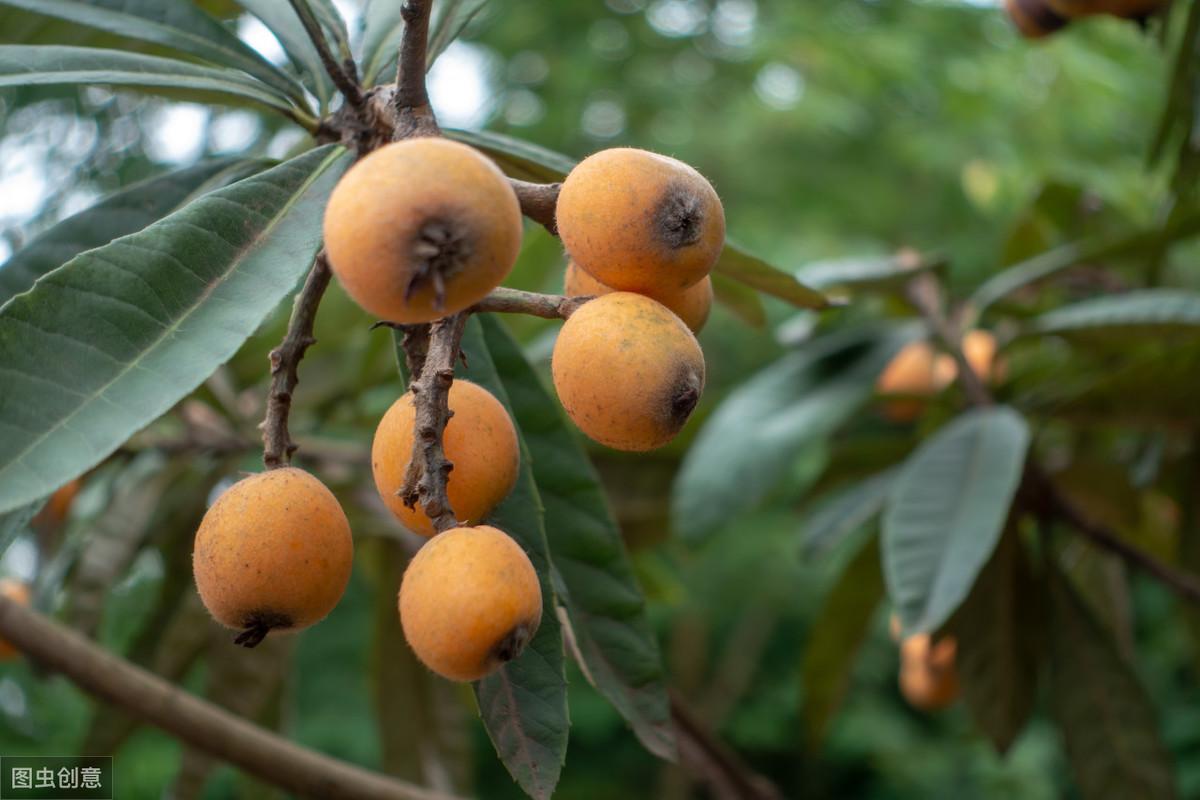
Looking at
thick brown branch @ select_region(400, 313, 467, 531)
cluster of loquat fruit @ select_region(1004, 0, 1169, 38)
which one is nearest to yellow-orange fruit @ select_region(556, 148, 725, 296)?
thick brown branch @ select_region(400, 313, 467, 531)

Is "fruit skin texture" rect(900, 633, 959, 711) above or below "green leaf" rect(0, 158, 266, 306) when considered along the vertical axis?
below

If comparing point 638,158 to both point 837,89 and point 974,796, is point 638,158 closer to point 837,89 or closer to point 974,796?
→ point 837,89

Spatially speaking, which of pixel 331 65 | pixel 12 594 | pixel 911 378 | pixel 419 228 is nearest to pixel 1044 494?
pixel 911 378

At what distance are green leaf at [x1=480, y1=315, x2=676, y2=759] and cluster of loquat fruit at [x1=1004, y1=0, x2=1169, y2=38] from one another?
0.99 meters

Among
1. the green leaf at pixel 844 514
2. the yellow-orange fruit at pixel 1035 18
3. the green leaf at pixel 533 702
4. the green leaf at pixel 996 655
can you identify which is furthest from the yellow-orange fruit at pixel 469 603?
the yellow-orange fruit at pixel 1035 18

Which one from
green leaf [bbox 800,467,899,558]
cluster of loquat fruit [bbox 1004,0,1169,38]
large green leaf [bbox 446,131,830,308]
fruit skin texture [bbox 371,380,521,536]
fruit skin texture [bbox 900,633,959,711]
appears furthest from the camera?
fruit skin texture [bbox 900,633,959,711]

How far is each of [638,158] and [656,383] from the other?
142mm

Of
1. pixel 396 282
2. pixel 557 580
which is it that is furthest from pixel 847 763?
pixel 396 282

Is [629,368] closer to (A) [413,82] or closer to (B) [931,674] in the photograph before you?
(A) [413,82]

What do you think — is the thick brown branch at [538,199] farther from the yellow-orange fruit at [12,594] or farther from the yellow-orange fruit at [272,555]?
the yellow-orange fruit at [12,594]

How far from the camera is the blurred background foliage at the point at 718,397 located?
1.87m

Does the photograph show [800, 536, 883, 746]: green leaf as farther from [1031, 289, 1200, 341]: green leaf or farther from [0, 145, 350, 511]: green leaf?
[0, 145, 350, 511]: green leaf

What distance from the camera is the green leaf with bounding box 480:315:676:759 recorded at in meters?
0.95

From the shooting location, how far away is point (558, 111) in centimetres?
512
